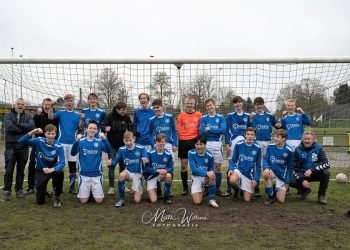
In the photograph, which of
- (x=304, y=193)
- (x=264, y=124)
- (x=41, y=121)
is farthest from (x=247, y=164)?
(x=41, y=121)

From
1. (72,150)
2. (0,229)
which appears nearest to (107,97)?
(72,150)

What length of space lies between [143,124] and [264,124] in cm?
→ 228

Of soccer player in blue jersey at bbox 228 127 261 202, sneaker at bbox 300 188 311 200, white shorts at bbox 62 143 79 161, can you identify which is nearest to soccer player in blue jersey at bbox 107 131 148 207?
white shorts at bbox 62 143 79 161

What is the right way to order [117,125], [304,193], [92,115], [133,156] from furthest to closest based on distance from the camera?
[92,115]
[117,125]
[304,193]
[133,156]

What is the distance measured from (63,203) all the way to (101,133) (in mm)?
1331

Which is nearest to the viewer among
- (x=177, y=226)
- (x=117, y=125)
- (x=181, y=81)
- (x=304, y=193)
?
(x=177, y=226)

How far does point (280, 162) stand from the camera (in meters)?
6.23

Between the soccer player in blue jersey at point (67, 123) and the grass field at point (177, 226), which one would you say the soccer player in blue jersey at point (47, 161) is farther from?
the soccer player in blue jersey at point (67, 123)

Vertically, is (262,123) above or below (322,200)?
above

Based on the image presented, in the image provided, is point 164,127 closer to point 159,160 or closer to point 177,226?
point 159,160

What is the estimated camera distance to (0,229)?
4.50m

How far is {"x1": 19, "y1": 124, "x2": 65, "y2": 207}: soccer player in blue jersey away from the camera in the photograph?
19.1ft

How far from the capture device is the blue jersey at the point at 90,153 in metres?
6.11

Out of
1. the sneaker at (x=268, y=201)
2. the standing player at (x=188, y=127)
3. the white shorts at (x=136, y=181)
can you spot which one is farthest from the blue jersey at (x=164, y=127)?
the sneaker at (x=268, y=201)
